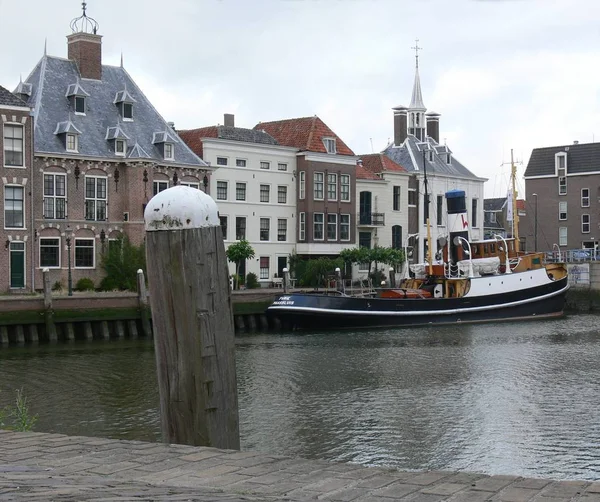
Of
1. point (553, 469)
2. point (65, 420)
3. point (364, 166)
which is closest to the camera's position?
point (553, 469)

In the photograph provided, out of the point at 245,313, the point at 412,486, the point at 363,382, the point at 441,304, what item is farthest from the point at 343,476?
the point at 441,304

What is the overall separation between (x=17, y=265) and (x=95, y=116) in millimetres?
9801

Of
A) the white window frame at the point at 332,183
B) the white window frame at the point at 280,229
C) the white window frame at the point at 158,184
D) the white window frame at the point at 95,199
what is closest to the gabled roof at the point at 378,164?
the white window frame at the point at 332,183

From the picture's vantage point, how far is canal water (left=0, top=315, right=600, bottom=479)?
610 inches

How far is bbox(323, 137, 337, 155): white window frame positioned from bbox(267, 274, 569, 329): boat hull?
16.9 meters

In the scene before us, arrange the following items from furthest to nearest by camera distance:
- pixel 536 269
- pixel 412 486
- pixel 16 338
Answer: pixel 536 269, pixel 16 338, pixel 412 486

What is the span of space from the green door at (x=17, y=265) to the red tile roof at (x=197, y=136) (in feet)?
43.8

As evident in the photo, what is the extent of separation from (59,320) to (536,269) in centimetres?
2467

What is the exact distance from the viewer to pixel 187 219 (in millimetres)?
6363

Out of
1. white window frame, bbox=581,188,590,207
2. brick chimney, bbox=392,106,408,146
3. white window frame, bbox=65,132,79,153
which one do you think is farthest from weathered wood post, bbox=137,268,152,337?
white window frame, bbox=581,188,590,207

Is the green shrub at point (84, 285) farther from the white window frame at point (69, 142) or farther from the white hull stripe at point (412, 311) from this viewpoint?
the white hull stripe at point (412, 311)

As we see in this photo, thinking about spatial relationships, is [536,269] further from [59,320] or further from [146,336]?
[59,320]

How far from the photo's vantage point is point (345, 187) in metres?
59.5

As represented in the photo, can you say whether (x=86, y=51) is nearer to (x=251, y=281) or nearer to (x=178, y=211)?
(x=251, y=281)
